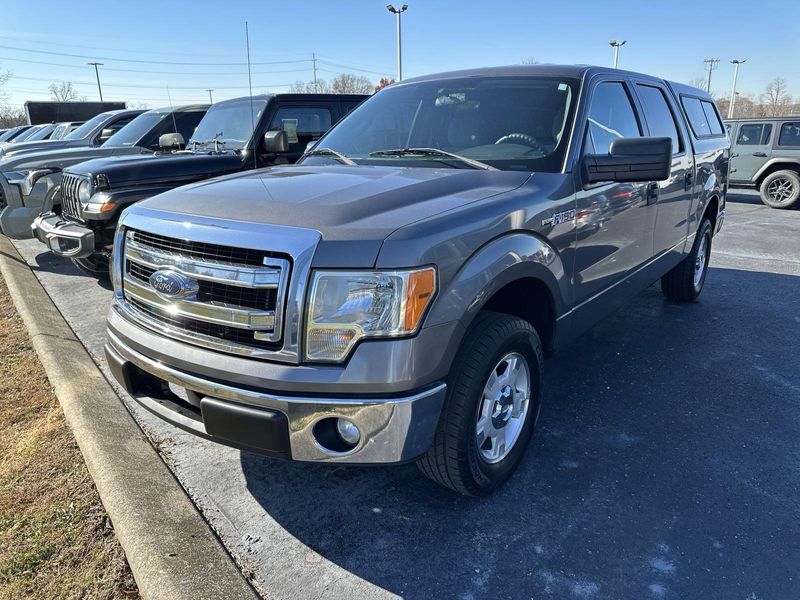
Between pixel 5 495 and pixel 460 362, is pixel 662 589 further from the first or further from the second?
pixel 5 495

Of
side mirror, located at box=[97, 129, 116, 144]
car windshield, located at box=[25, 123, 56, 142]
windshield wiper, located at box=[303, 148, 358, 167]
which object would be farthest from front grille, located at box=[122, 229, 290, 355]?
car windshield, located at box=[25, 123, 56, 142]

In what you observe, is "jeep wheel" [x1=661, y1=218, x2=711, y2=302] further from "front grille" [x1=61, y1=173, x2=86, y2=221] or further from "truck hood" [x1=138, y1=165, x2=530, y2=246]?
"front grille" [x1=61, y1=173, x2=86, y2=221]

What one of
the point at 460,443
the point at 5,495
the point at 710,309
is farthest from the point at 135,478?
the point at 710,309

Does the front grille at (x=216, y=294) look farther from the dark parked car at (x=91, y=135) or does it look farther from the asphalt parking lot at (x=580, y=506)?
the dark parked car at (x=91, y=135)

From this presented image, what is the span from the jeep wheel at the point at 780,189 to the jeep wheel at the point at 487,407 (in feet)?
42.3

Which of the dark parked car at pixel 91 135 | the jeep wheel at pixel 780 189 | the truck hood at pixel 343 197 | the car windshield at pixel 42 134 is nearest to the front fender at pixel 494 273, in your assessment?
the truck hood at pixel 343 197

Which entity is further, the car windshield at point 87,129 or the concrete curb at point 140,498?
the car windshield at point 87,129

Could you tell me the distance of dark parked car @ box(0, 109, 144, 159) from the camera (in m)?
10.0

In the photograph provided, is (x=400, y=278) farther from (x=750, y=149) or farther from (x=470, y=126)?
Answer: (x=750, y=149)

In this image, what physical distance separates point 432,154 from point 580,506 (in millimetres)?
1950

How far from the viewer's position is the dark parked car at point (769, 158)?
12625 millimetres

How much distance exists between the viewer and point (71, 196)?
221 inches

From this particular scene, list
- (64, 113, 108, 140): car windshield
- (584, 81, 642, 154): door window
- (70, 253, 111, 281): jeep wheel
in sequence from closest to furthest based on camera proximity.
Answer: (584, 81, 642, 154): door window, (70, 253, 111, 281): jeep wheel, (64, 113, 108, 140): car windshield

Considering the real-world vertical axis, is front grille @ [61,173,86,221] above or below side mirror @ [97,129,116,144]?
below
